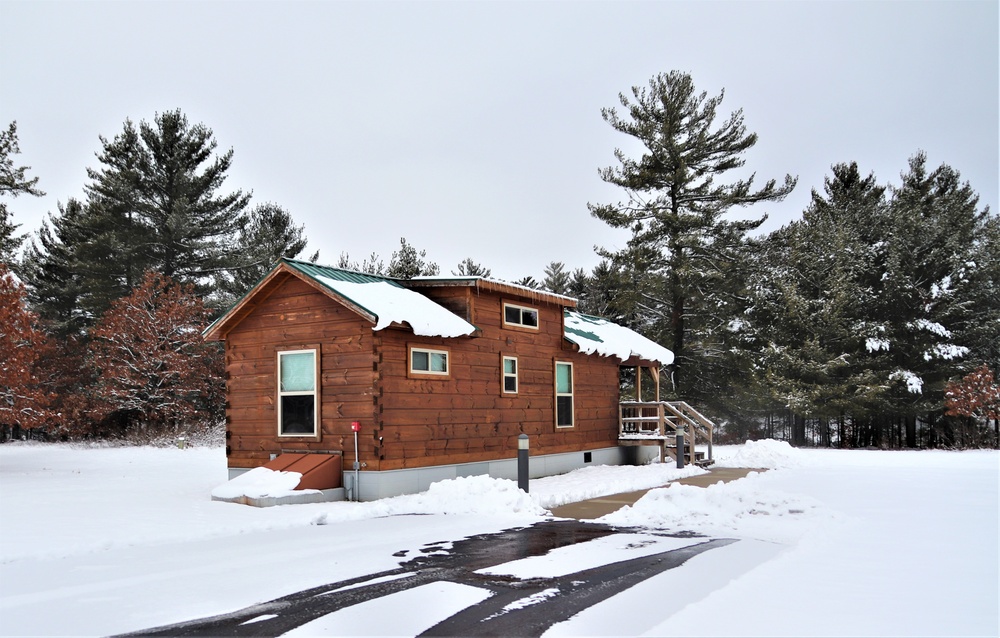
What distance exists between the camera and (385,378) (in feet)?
43.1

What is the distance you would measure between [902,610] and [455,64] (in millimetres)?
20346

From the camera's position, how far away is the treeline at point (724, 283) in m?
28.7

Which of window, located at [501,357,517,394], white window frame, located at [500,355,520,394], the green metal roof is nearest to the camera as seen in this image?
the green metal roof

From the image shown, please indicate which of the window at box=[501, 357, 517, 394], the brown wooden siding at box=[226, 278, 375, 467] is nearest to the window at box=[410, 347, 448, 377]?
the brown wooden siding at box=[226, 278, 375, 467]

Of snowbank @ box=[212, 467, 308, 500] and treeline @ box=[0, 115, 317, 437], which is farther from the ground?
treeline @ box=[0, 115, 317, 437]

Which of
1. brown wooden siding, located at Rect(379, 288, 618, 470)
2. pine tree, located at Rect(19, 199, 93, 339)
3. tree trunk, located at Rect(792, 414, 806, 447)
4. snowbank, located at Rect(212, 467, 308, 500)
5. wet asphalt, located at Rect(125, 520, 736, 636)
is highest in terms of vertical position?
pine tree, located at Rect(19, 199, 93, 339)

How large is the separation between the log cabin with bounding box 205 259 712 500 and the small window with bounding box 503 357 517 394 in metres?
0.03

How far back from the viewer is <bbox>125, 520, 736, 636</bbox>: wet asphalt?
5777mm

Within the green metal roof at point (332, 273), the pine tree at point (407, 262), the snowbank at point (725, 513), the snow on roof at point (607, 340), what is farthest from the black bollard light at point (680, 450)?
the pine tree at point (407, 262)

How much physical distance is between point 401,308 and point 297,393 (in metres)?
2.45

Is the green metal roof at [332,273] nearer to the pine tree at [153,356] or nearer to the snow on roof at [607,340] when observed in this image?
the snow on roof at [607,340]

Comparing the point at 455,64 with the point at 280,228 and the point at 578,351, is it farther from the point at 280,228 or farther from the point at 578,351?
the point at 280,228

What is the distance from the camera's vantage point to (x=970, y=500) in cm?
1204

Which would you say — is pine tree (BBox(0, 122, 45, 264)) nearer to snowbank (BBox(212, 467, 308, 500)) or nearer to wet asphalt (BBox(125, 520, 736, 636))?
snowbank (BBox(212, 467, 308, 500))
